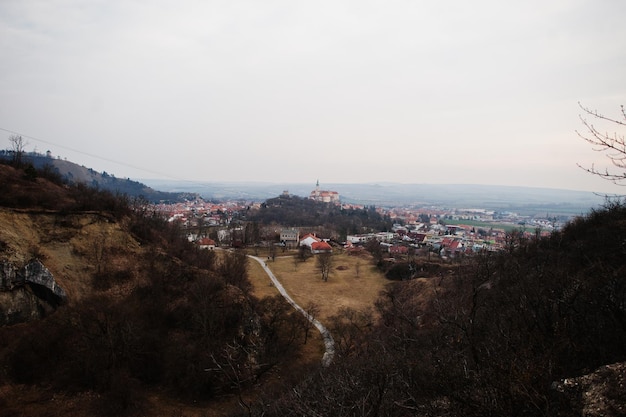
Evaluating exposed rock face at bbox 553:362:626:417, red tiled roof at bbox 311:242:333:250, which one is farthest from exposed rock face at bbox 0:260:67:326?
red tiled roof at bbox 311:242:333:250

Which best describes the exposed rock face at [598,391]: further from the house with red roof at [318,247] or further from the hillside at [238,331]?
the house with red roof at [318,247]

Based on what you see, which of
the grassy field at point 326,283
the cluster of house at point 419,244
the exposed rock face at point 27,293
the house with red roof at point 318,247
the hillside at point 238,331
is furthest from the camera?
the cluster of house at point 419,244

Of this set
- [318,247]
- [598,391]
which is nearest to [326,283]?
[318,247]

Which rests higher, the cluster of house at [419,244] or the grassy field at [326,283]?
the cluster of house at [419,244]

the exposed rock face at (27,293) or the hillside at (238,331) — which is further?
the exposed rock face at (27,293)

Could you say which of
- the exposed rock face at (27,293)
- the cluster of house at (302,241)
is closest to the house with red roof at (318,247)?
the cluster of house at (302,241)

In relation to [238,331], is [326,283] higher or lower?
lower

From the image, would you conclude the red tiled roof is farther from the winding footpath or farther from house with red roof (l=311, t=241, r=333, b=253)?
the winding footpath

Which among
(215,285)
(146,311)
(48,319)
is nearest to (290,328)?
(215,285)

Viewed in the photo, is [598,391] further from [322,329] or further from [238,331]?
[322,329]
